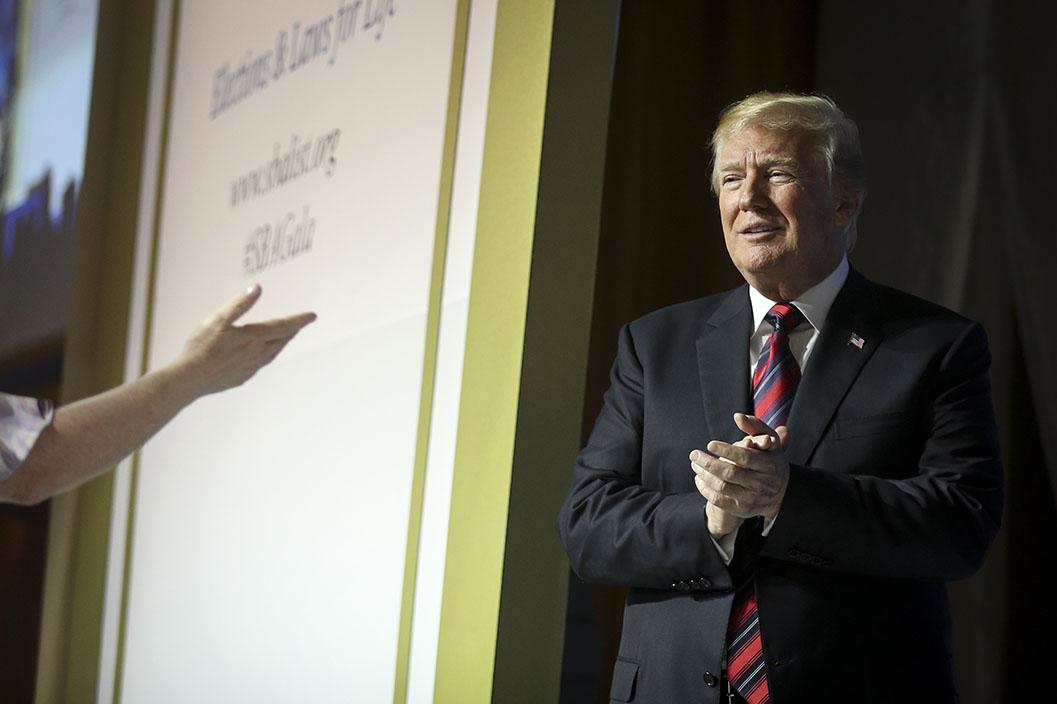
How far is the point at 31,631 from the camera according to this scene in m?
4.74

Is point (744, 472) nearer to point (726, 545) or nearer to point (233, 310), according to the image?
point (726, 545)

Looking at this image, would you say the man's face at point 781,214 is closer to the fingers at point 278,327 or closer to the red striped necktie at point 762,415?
the red striped necktie at point 762,415

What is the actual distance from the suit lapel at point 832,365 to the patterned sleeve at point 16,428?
3.80 feet

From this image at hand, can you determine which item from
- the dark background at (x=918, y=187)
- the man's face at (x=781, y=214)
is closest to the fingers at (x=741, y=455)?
the man's face at (x=781, y=214)

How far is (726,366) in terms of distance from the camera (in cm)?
193

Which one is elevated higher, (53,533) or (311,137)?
(311,137)

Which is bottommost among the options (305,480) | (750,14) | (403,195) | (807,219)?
(305,480)

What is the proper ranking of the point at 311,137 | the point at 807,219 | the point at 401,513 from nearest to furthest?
1. the point at 807,219
2. the point at 401,513
3. the point at 311,137

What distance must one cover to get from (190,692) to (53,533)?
121 cm

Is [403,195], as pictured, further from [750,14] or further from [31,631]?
[31,631]

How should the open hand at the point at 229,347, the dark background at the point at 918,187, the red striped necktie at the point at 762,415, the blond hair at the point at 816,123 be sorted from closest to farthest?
the red striped necktie at the point at 762,415 → the blond hair at the point at 816,123 → the open hand at the point at 229,347 → the dark background at the point at 918,187

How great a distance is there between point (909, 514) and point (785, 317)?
0.38 meters

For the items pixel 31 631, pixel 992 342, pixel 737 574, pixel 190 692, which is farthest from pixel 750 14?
pixel 31 631

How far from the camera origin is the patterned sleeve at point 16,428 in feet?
6.75
